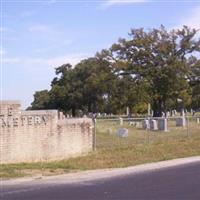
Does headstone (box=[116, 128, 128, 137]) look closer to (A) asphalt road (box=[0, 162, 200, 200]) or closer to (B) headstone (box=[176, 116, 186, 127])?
(A) asphalt road (box=[0, 162, 200, 200])

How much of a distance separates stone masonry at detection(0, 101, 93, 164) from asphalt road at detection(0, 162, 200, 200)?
12.5 ft

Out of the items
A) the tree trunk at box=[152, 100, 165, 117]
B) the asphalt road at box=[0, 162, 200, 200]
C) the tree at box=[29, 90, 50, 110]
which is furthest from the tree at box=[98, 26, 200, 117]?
the asphalt road at box=[0, 162, 200, 200]

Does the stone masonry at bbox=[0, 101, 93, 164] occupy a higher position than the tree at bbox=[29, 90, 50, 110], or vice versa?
the tree at bbox=[29, 90, 50, 110]

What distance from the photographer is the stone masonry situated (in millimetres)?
18422

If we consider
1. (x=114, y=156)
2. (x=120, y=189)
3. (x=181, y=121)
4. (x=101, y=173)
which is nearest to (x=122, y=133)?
(x=114, y=156)

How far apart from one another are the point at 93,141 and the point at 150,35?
43.1 meters

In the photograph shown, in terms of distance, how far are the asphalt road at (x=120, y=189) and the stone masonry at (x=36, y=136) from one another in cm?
380

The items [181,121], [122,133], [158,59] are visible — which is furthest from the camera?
[158,59]

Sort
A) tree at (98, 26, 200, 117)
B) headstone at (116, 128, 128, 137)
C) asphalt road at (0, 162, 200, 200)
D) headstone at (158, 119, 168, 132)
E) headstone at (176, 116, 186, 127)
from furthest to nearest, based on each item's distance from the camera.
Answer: tree at (98, 26, 200, 117) < headstone at (176, 116, 186, 127) < headstone at (158, 119, 168, 132) < headstone at (116, 128, 128, 137) < asphalt road at (0, 162, 200, 200)

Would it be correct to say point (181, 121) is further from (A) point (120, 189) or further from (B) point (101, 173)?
(A) point (120, 189)

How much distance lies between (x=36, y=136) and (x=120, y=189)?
712cm

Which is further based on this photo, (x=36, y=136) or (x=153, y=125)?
(x=153, y=125)

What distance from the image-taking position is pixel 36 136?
19.5 meters

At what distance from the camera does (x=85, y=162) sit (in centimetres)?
1931
